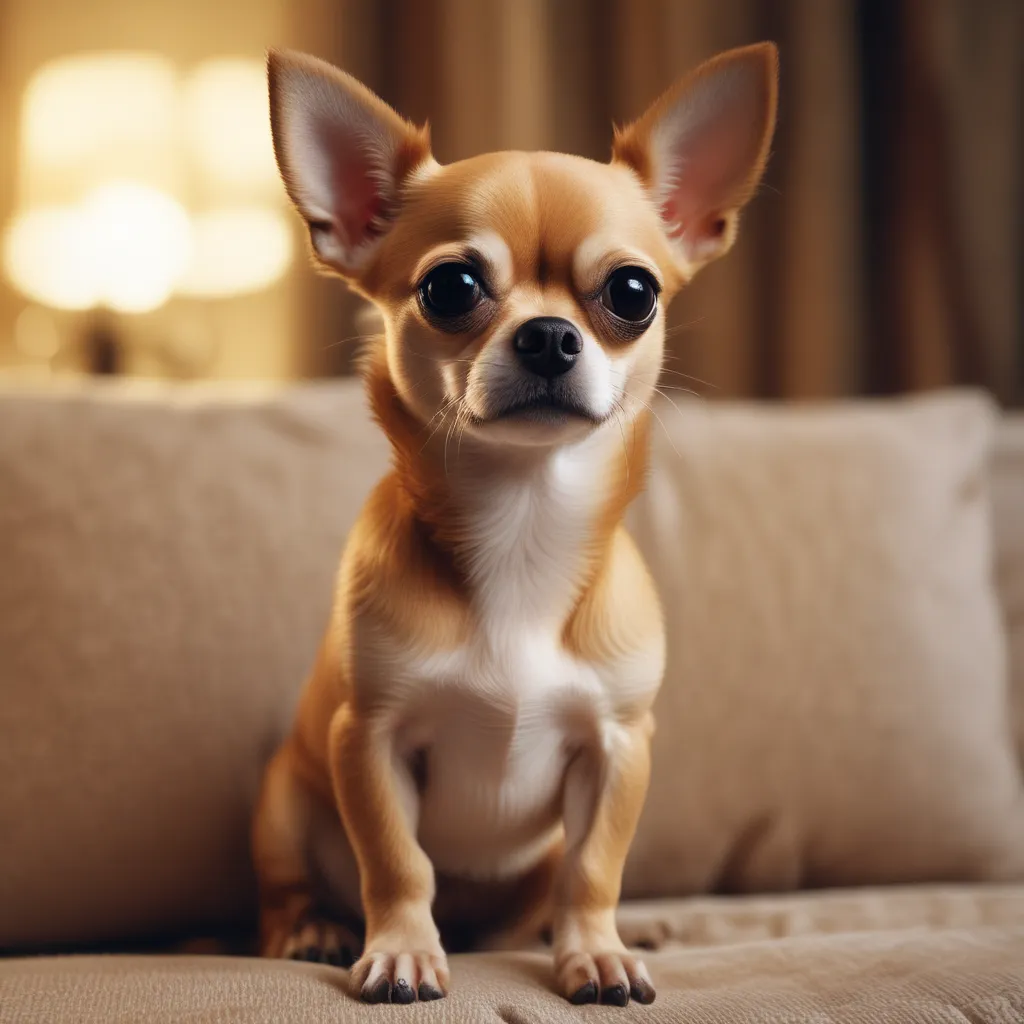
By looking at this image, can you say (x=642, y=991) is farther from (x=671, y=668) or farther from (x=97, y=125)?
(x=97, y=125)

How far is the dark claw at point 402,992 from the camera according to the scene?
0.73 metres

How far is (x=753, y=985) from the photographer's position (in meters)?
0.83

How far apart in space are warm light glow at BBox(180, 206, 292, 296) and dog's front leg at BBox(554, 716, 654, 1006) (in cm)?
144

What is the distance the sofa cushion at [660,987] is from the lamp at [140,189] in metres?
1.36

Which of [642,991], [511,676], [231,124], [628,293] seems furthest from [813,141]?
[642,991]

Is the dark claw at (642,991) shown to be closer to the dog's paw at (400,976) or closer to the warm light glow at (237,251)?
the dog's paw at (400,976)

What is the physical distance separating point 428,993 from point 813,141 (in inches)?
65.9

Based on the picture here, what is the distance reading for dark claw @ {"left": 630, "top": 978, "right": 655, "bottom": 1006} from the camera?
29.8 inches

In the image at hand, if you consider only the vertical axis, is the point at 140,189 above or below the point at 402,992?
above

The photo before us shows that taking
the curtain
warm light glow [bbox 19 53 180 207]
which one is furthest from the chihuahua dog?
warm light glow [bbox 19 53 180 207]

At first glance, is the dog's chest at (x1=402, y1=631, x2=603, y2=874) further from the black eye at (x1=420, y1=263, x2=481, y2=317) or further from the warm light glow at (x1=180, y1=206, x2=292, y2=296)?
the warm light glow at (x1=180, y1=206, x2=292, y2=296)

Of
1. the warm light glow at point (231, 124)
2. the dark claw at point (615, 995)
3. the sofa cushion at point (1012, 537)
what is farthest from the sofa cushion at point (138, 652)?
the warm light glow at point (231, 124)

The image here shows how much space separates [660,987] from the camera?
2.68 ft

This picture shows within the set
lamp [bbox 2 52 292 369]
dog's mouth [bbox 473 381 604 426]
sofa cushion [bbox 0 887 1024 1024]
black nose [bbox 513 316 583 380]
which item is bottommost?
sofa cushion [bbox 0 887 1024 1024]
